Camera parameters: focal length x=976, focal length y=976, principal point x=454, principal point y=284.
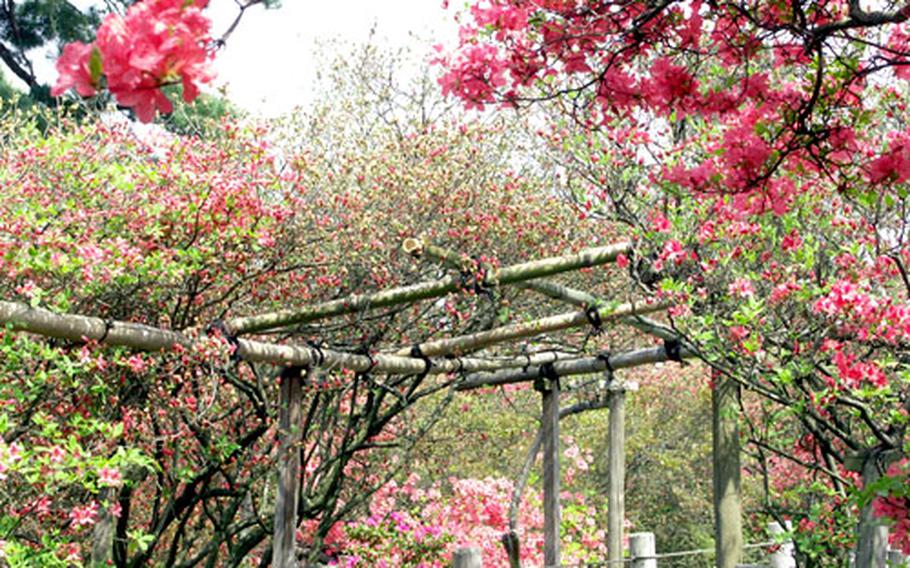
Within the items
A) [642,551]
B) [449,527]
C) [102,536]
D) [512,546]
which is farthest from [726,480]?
[102,536]

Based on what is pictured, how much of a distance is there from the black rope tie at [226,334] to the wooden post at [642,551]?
11.8 feet

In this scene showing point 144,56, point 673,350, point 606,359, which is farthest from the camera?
point 606,359

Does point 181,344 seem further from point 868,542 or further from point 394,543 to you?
point 394,543

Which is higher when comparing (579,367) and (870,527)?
(579,367)

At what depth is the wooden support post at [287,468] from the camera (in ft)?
13.0

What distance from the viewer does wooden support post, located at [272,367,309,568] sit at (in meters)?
3.95

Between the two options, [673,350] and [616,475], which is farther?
[616,475]

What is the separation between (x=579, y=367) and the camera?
573 centimetres

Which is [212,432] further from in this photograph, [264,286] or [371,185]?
[371,185]

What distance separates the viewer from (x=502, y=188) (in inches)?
201

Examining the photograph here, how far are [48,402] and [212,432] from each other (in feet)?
3.57

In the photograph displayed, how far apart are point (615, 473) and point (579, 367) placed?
4.00ft

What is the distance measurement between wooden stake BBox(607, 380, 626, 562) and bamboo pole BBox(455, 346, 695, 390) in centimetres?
86

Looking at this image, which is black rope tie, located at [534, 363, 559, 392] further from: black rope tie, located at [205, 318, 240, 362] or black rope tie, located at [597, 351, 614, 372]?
black rope tie, located at [205, 318, 240, 362]
